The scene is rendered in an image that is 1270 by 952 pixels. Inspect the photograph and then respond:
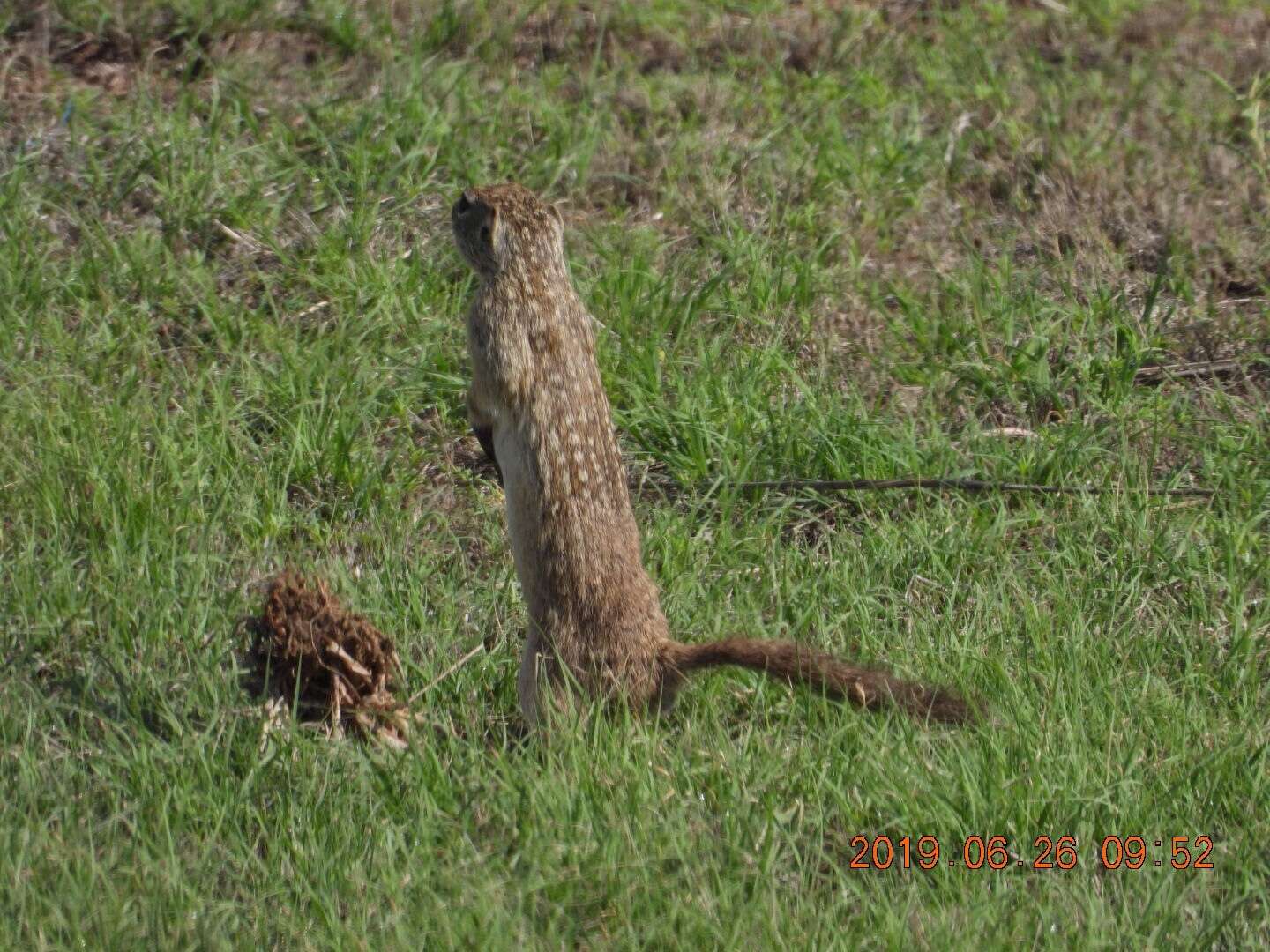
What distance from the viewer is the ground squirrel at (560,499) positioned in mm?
4395

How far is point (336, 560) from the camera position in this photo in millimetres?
5133

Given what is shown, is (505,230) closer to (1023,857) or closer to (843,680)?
(843,680)

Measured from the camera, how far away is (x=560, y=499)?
4.41m

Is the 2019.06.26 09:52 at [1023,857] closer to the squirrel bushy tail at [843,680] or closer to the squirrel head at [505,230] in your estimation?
the squirrel bushy tail at [843,680]

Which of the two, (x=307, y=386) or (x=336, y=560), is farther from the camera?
(x=307, y=386)

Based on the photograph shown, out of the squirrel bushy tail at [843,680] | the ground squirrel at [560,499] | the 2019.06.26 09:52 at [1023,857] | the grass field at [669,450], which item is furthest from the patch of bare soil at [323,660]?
the 2019.06.26 09:52 at [1023,857]

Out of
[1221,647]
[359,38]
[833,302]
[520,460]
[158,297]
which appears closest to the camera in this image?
[520,460]

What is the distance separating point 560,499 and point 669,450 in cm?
144

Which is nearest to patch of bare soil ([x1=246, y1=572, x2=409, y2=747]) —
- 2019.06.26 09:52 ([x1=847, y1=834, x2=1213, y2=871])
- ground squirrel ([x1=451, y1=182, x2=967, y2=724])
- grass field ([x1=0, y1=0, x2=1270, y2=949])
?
grass field ([x1=0, y1=0, x2=1270, y2=949])

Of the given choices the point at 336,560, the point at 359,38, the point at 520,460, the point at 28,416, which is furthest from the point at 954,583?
the point at 359,38

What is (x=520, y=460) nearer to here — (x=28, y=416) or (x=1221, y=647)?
(x=28, y=416)

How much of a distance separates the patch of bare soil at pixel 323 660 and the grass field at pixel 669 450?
0.44 ft

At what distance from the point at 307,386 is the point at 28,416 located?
90cm

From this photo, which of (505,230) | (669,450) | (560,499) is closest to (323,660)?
(560,499)
